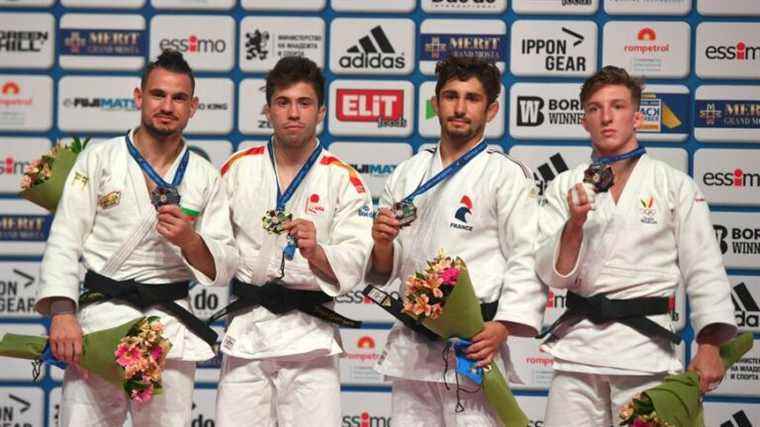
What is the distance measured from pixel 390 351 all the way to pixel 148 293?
1.08 meters

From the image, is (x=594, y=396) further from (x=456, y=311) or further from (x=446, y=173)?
(x=446, y=173)

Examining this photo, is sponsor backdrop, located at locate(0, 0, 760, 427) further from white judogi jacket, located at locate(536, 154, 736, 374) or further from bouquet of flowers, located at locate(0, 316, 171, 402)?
bouquet of flowers, located at locate(0, 316, 171, 402)

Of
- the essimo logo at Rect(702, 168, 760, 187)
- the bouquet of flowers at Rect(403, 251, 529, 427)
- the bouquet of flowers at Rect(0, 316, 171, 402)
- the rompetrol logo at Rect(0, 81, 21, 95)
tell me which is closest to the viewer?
the bouquet of flowers at Rect(403, 251, 529, 427)

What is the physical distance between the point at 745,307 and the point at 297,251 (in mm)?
3249

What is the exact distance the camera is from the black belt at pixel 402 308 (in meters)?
4.26

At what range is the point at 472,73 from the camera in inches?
175

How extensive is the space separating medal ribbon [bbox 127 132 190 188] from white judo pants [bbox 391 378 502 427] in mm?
1316

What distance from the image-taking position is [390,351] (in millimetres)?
4391

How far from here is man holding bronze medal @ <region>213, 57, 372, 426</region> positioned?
14.3ft

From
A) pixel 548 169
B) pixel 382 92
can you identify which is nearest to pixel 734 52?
pixel 548 169

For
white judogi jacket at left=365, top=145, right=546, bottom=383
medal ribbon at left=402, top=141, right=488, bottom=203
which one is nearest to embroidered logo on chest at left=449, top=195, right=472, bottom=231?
white judogi jacket at left=365, top=145, right=546, bottom=383

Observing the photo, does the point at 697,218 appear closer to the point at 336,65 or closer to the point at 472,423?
the point at 472,423

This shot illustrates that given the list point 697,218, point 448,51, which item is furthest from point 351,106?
point 697,218

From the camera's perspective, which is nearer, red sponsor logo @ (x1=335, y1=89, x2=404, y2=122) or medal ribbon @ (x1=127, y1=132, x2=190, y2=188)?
medal ribbon @ (x1=127, y1=132, x2=190, y2=188)
